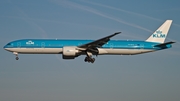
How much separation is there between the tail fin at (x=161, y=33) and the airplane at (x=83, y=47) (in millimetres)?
1956

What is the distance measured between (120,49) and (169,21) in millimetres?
13092

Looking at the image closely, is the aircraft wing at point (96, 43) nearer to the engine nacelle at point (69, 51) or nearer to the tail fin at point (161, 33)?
the engine nacelle at point (69, 51)

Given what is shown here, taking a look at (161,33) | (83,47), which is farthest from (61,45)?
(161,33)

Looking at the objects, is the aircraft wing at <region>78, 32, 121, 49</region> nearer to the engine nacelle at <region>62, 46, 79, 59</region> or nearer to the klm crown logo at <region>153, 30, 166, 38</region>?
the engine nacelle at <region>62, 46, 79, 59</region>

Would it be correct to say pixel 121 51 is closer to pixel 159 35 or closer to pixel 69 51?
pixel 69 51

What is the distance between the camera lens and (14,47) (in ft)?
211

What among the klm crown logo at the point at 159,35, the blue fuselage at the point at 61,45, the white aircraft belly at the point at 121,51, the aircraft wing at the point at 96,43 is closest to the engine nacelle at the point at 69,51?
the aircraft wing at the point at 96,43

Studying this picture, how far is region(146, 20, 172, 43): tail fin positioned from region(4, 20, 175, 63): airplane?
6.42 ft

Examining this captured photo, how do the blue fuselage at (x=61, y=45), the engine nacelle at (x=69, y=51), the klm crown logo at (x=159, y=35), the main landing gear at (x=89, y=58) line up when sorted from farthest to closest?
1. the klm crown logo at (x=159, y=35)
2. the main landing gear at (x=89, y=58)
3. the blue fuselage at (x=61, y=45)
4. the engine nacelle at (x=69, y=51)

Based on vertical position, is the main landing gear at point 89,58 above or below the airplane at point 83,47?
below

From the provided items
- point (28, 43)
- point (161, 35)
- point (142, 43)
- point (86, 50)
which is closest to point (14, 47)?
point (28, 43)

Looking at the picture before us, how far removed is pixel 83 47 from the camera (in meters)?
63.2

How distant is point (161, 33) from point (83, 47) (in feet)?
54.4

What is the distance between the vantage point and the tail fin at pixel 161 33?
70062 millimetres
